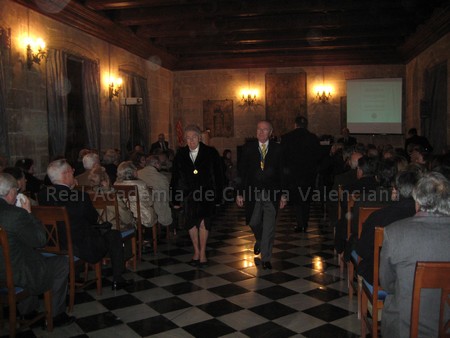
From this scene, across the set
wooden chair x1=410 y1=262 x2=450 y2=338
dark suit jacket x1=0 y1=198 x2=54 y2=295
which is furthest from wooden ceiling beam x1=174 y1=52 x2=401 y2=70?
wooden chair x1=410 y1=262 x2=450 y2=338

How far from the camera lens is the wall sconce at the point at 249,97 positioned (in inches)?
598

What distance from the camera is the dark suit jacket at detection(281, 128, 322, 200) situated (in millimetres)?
6992

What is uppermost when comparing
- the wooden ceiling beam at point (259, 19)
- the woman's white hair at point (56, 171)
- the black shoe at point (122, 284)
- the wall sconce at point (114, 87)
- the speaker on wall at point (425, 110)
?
the wooden ceiling beam at point (259, 19)

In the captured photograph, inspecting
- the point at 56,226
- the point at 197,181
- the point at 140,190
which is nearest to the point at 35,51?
the point at 140,190

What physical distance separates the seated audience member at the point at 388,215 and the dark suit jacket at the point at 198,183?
246 centimetres

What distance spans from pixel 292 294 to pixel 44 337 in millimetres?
2253

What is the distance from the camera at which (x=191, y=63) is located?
15.0 metres

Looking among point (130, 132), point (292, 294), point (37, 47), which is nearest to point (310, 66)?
point (130, 132)

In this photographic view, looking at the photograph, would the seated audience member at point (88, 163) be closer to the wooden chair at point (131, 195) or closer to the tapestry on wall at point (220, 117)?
the wooden chair at point (131, 195)

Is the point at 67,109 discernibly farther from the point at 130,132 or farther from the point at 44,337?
the point at 44,337

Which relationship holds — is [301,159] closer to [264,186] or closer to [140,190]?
[264,186]

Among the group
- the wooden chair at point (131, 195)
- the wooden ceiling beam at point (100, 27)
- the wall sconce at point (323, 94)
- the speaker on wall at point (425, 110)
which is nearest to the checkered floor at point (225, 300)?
the wooden chair at point (131, 195)

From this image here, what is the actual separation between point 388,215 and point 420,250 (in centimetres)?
82

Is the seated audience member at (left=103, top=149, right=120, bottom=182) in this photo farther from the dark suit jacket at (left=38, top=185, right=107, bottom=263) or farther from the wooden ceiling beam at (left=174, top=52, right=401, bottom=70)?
the wooden ceiling beam at (left=174, top=52, right=401, bottom=70)
